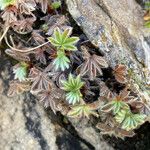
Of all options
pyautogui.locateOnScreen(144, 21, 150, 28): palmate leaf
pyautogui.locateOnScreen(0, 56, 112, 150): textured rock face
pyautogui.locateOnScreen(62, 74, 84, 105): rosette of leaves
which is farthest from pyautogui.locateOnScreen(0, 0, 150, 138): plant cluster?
pyautogui.locateOnScreen(144, 21, 150, 28): palmate leaf

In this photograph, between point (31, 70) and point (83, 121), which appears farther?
point (83, 121)

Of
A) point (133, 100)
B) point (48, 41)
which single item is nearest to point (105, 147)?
point (133, 100)

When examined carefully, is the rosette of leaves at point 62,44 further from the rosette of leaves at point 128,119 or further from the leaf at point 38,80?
the rosette of leaves at point 128,119

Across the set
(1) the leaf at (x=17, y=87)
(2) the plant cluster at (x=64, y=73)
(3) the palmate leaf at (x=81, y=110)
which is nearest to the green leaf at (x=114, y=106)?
(2) the plant cluster at (x=64, y=73)

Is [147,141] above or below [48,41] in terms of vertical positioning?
below

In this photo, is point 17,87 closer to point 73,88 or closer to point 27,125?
point 27,125

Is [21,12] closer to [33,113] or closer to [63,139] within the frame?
[33,113]

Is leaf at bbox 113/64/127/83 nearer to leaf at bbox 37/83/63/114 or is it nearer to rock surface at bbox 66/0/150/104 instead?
rock surface at bbox 66/0/150/104
